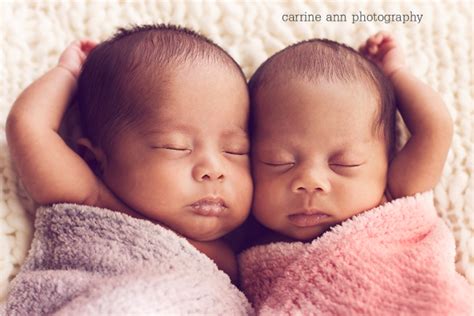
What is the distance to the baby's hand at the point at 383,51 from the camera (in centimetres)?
142

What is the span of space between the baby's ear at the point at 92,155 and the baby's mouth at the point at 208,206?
196 mm

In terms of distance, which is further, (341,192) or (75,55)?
(75,55)

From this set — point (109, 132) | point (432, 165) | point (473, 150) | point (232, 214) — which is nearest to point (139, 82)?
point (109, 132)

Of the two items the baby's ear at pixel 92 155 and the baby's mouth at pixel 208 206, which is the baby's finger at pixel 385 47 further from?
the baby's ear at pixel 92 155

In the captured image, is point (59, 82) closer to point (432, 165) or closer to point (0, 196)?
point (0, 196)

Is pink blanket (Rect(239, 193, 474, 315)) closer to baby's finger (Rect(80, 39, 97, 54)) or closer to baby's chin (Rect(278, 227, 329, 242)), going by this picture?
baby's chin (Rect(278, 227, 329, 242))

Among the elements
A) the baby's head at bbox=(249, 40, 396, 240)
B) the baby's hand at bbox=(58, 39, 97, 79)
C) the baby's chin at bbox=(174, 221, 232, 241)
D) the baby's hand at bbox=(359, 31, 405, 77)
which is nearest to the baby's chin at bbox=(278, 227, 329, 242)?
the baby's head at bbox=(249, 40, 396, 240)

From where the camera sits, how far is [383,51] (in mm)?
1460

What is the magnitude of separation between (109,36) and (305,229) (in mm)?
621

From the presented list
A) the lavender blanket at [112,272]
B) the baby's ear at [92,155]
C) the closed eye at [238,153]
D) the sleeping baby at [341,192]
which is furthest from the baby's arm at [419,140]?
the baby's ear at [92,155]

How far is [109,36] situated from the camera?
1.47m

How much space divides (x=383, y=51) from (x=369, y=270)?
55 centimetres

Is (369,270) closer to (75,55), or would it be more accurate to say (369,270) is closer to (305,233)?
(305,233)

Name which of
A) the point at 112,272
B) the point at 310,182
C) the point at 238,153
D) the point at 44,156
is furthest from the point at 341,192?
the point at 44,156
